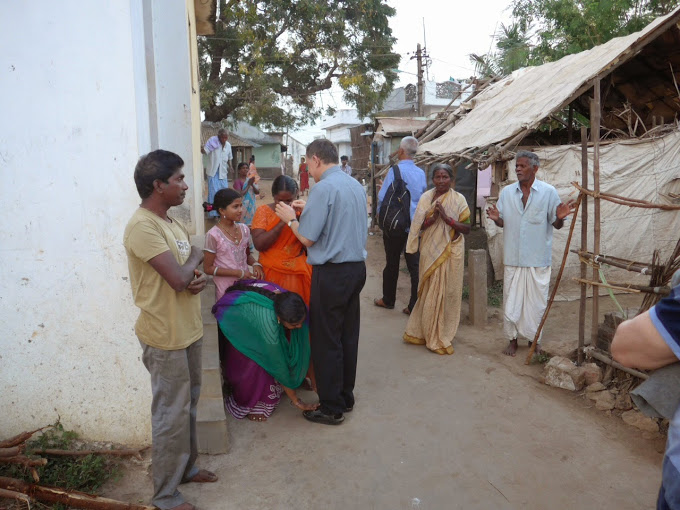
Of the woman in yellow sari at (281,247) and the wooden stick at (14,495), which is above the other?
the woman in yellow sari at (281,247)

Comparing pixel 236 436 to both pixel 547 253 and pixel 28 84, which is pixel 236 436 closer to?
pixel 28 84

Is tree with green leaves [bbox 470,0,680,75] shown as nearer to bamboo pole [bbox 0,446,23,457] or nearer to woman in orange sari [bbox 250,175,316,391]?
woman in orange sari [bbox 250,175,316,391]

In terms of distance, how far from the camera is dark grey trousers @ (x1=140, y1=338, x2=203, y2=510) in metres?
2.53

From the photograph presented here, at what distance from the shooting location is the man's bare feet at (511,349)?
512 centimetres

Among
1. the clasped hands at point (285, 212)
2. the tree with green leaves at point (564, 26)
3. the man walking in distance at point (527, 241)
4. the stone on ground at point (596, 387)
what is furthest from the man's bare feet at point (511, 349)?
the tree with green leaves at point (564, 26)

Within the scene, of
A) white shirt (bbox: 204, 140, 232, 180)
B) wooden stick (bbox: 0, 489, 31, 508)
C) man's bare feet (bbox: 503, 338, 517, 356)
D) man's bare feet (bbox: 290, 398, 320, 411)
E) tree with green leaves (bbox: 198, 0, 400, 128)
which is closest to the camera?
wooden stick (bbox: 0, 489, 31, 508)

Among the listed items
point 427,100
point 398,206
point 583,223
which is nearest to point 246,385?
point 583,223

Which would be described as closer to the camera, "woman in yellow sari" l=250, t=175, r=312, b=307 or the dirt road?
the dirt road

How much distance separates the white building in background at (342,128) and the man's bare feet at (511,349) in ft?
121

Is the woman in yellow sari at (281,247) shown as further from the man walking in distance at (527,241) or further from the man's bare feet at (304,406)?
the man walking in distance at (527,241)

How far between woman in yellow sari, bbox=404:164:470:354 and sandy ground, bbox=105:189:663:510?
24.4 inches

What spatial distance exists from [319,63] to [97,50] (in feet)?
48.0

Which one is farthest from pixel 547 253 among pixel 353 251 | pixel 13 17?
pixel 13 17

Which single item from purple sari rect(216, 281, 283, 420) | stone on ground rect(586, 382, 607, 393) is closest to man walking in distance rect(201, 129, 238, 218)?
purple sari rect(216, 281, 283, 420)
